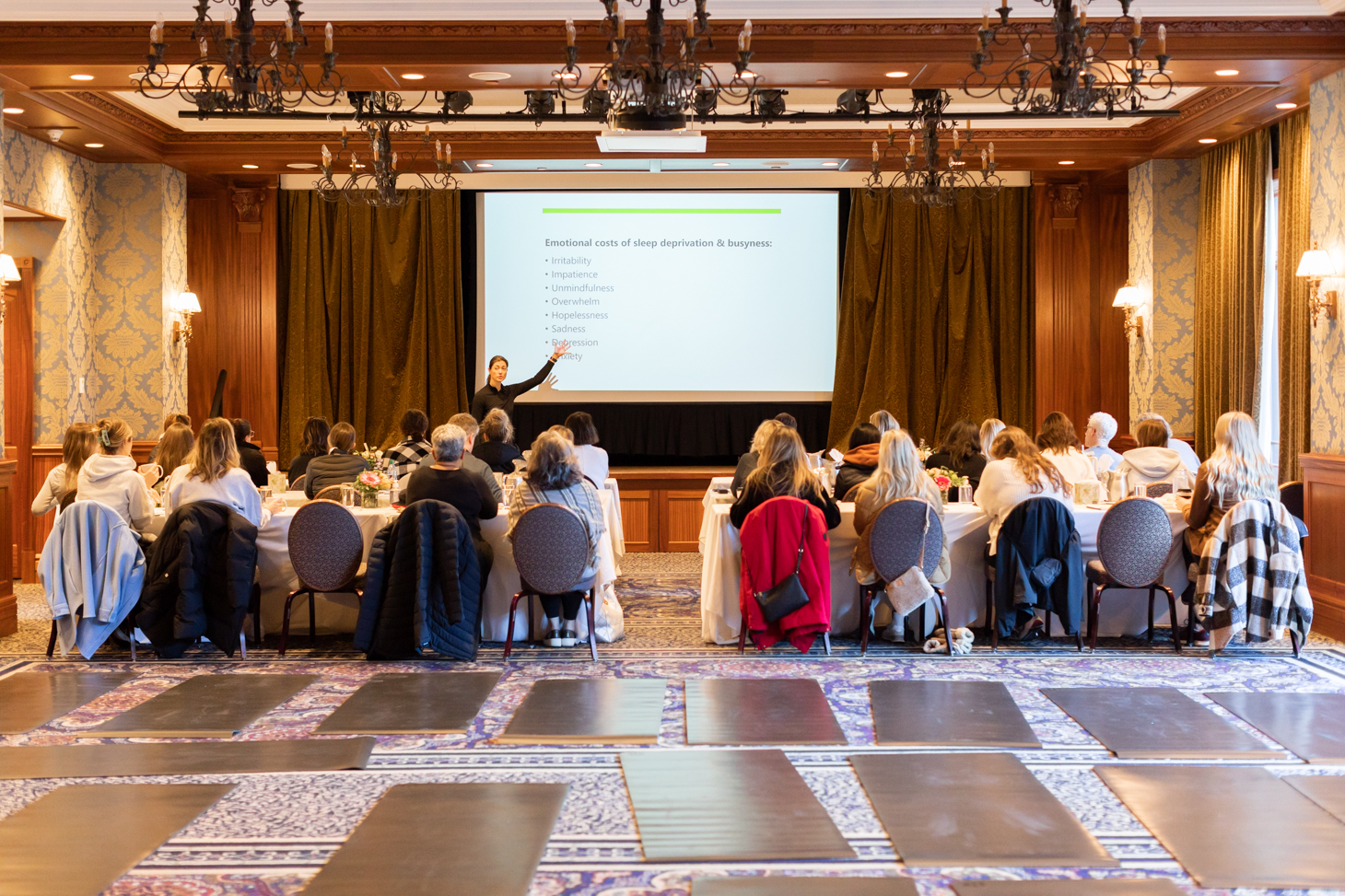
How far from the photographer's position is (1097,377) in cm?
1142

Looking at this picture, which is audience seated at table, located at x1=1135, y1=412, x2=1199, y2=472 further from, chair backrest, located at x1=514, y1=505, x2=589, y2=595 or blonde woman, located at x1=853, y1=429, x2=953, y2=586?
chair backrest, located at x1=514, y1=505, x2=589, y2=595

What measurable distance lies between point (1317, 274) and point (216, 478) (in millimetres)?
6697

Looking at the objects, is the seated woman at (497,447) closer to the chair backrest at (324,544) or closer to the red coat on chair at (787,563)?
the chair backrest at (324,544)

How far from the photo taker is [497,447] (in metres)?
7.57

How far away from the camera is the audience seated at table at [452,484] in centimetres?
623

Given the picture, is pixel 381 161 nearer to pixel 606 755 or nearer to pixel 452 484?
pixel 452 484

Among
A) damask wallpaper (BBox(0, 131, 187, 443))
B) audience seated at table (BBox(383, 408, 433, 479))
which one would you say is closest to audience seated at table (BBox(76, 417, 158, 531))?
audience seated at table (BBox(383, 408, 433, 479))

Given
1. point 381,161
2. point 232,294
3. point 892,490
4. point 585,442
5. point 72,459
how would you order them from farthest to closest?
1. point 232,294
2. point 585,442
3. point 381,161
4. point 72,459
5. point 892,490

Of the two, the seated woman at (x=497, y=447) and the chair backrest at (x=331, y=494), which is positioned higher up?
the seated woman at (x=497, y=447)

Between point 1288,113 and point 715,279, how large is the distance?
17.0 ft

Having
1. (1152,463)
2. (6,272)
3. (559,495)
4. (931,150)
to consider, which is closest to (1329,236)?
(1152,463)

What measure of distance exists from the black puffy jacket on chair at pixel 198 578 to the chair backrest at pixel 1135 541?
4.58 m

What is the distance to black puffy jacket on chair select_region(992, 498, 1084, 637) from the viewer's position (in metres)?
6.24

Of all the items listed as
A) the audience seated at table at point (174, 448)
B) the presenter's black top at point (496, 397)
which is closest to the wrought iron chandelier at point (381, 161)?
the presenter's black top at point (496, 397)
